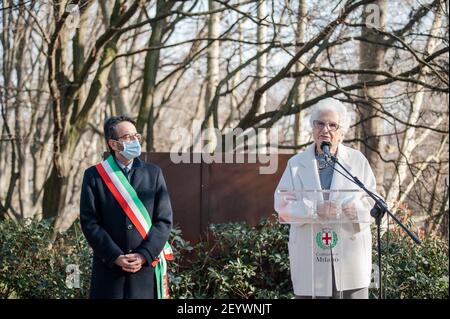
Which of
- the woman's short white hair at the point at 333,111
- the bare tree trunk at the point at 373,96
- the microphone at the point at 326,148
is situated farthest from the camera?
the bare tree trunk at the point at 373,96

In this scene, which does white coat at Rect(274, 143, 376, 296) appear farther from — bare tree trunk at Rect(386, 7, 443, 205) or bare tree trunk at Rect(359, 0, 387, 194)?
bare tree trunk at Rect(386, 7, 443, 205)

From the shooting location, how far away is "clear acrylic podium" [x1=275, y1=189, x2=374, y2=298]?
17.2ft

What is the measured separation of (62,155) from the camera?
432 inches

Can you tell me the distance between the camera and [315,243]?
5.39m

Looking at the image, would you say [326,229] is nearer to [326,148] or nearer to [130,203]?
[326,148]

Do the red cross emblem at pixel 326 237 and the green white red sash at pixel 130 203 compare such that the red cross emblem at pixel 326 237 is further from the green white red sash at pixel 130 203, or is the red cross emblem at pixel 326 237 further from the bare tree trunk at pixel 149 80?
the bare tree trunk at pixel 149 80

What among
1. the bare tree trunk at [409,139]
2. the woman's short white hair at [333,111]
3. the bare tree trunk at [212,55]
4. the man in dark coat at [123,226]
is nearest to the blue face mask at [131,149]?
the man in dark coat at [123,226]

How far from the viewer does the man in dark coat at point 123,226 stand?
552 centimetres

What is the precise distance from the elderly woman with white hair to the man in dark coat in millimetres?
861

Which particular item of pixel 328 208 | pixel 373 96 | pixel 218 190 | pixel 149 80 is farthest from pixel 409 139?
pixel 328 208

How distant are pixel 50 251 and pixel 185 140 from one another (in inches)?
506

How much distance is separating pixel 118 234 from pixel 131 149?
58 cm
